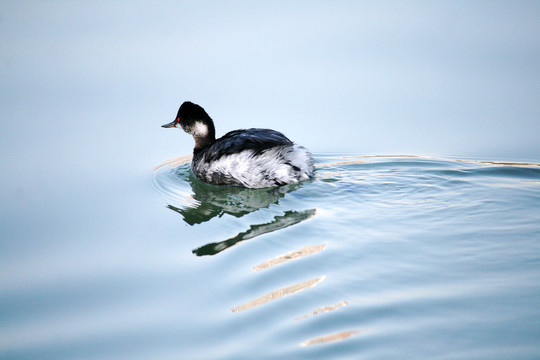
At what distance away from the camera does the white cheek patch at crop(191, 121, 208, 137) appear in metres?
7.05

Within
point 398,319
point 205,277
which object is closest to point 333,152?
point 205,277

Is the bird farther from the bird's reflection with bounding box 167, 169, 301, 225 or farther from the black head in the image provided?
the black head

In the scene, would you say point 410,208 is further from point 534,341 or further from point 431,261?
point 534,341

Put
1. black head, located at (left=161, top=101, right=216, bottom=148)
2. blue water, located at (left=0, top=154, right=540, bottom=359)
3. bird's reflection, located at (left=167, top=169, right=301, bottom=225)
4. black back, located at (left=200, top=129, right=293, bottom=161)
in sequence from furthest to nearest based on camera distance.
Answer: black head, located at (left=161, top=101, right=216, bottom=148), black back, located at (left=200, top=129, right=293, bottom=161), bird's reflection, located at (left=167, top=169, right=301, bottom=225), blue water, located at (left=0, top=154, right=540, bottom=359)

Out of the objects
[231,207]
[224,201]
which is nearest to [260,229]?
[231,207]

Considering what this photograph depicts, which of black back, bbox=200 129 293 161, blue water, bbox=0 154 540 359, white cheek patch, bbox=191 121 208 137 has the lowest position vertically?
blue water, bbox=0 154 540 359

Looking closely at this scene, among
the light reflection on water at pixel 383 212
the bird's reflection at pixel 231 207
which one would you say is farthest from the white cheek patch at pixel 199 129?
the bird's reflection at pixel 231 207

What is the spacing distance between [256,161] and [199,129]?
4.09 ft

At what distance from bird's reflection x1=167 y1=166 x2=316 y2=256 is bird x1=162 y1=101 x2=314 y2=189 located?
0.35 feet

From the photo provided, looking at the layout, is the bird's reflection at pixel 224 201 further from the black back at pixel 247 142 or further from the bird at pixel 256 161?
the black back at pixel 247 142

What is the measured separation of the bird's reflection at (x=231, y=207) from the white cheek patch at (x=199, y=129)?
563 mm

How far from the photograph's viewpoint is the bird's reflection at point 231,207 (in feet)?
16.1

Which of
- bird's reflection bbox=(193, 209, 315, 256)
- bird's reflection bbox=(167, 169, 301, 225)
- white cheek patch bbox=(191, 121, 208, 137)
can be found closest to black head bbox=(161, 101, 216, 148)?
white cheek patch bbox=(191, 121, 208, 137)

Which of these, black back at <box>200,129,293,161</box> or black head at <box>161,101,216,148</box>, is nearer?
black back at <box>200,129,293,161</box>
